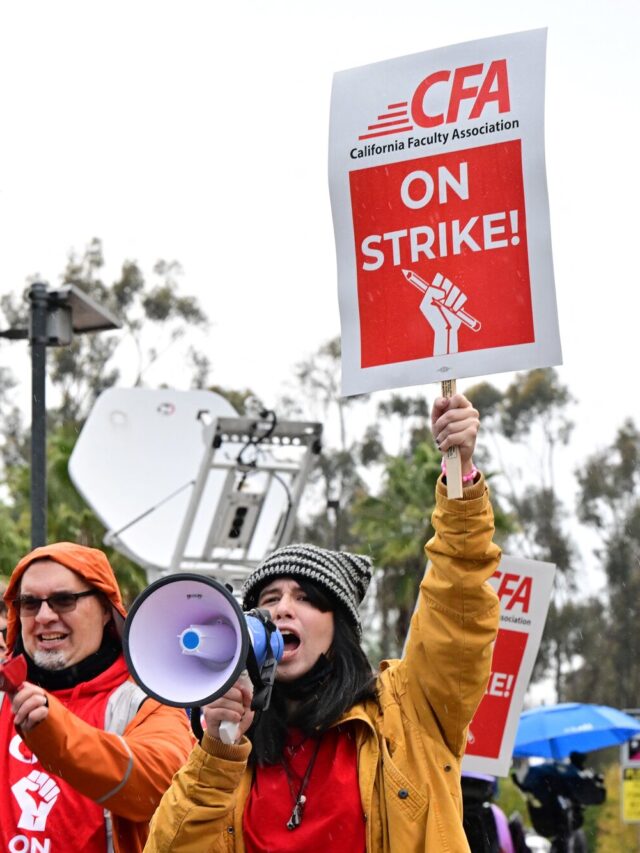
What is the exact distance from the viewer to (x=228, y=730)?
2.39 m

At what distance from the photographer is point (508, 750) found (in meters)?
4.74

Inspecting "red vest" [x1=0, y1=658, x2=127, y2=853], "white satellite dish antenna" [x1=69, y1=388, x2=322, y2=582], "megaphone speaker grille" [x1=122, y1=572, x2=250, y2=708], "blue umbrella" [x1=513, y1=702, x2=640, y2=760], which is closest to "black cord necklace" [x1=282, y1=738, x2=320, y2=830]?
"megaphone speaker grille" [x1=122, y1=572, x2=250, y2=708]

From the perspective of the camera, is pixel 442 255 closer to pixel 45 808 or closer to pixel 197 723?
pixel 197 723

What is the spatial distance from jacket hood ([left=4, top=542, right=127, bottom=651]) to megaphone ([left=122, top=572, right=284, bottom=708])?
2.95 feet

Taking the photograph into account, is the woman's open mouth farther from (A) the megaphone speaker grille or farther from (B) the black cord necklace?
(A) the megaphone speaker grille

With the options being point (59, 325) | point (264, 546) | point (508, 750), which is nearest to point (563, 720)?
point (264, 546)

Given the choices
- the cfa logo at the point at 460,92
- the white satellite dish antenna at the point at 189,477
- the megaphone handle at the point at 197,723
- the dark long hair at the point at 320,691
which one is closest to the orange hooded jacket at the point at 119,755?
the dark long hair at the point at 320,691

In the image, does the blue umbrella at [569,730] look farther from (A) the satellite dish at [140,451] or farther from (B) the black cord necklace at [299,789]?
(B) the black cord necklace at [299,789]

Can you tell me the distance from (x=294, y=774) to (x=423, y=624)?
15.4 inches

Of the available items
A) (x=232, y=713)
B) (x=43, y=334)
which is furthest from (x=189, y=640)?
(x=43, y=334)

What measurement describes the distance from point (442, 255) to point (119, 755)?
124 cm

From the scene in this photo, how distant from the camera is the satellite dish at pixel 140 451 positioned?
10.9 m

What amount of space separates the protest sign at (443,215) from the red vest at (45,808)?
1.10 m

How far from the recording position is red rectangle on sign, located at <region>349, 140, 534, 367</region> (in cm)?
291
